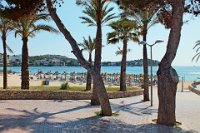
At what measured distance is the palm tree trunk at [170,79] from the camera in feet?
53.8

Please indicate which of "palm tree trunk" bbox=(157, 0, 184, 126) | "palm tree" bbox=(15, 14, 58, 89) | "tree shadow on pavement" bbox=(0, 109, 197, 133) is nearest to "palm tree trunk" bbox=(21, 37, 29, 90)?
A: "palm tree" bbox=(15, 14, 58, 89)

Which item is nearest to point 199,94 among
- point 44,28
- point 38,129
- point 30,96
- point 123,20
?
point 123,20

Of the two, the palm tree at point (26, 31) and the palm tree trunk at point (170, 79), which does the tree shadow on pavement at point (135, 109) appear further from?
the palm tree at point (26, 31)

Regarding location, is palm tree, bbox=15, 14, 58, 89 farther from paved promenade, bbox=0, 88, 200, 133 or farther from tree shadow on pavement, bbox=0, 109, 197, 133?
tree shadow on pavement, bbox=0, 109, 197, 133

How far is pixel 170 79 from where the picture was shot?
54.0 ft

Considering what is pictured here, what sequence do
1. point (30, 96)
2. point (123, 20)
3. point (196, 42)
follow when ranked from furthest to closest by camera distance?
point (196, 42), point (123, 20), point (30, 96)

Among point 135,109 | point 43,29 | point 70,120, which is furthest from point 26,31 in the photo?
point 70,120

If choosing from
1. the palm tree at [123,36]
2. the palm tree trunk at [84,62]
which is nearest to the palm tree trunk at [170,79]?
the palm tree trunk at [84,62]

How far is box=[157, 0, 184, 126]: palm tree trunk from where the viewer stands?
16.4 meters

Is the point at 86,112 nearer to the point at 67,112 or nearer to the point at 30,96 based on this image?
the point at 67,112

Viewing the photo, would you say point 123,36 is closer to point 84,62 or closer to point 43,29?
point 43,29

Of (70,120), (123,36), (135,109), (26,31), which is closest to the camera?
(70,120)

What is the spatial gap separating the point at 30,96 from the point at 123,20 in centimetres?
1008

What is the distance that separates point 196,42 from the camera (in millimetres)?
53375
